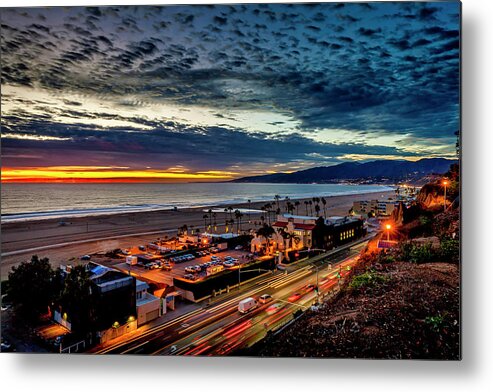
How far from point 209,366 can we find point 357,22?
4129 mm

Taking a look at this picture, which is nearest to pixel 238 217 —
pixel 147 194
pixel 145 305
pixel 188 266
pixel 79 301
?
pixel 188 266

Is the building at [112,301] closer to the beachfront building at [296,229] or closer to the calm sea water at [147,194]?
the calm sea water at [147,194]

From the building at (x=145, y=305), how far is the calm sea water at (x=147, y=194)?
50.7 inches

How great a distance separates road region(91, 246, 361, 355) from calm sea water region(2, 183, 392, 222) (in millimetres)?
1157

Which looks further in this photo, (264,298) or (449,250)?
(264,298)

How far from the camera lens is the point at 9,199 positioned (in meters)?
3.00

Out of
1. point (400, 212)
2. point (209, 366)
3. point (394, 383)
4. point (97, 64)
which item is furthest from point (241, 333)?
point (97, 64)

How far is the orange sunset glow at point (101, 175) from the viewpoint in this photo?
319cm

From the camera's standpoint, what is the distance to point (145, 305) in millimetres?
3312

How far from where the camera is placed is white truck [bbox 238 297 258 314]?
3.25 m

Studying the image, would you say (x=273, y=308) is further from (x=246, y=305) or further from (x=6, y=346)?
(x=6, y=346)

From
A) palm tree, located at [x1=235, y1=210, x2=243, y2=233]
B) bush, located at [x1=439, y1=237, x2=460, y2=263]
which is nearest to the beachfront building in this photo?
palm tree, located at [x1=235, y1=210, x2=243, y2=233]

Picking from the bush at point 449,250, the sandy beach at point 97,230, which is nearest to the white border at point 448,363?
the bush at point 449,250

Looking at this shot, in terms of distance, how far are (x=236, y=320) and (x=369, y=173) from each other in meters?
2.63
